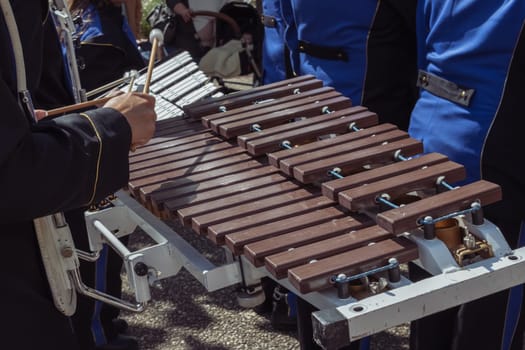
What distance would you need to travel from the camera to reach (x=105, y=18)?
3.74 m

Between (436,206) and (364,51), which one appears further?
(364,51)

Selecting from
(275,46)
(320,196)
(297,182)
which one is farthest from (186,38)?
(320,196)

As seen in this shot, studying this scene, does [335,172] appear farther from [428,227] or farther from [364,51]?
[364,51]

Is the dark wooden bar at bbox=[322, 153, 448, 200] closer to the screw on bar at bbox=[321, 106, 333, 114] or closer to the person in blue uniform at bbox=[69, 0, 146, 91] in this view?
the screw on bar at bbox=[321, 106, 333, 114]

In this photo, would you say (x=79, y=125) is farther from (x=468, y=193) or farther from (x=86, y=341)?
(x=86, y=341)

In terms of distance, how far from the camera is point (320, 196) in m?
2.18

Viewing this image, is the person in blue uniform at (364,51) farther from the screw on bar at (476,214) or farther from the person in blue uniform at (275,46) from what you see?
the screw on bar at (476,214)

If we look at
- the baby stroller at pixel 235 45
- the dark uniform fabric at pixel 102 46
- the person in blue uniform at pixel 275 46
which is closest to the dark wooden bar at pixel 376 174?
the person in blue uniform at pixel 275 46

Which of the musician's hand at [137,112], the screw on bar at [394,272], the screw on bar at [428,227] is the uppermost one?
the musician's hand at [137,112]

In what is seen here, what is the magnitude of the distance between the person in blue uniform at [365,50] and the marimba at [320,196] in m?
0.42

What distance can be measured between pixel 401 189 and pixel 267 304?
7.39 feet

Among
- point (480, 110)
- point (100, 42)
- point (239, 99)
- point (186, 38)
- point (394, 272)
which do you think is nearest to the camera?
point (394, 272)

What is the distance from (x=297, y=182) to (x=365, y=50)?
1.05 meters

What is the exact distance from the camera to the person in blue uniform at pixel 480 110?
2.39m
